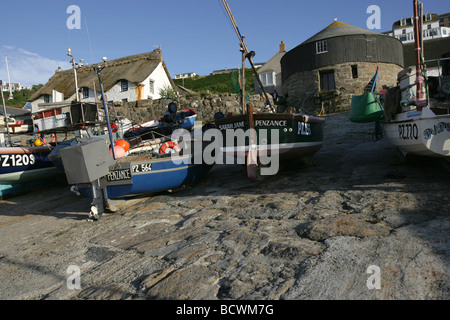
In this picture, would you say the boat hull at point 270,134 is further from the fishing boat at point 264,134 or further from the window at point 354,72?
the window at point 354,72

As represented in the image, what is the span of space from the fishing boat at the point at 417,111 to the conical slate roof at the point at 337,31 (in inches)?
792

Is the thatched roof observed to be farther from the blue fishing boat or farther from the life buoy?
the life buoy

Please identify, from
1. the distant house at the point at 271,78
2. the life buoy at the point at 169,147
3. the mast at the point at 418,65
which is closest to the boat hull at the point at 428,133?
the mast at the point at 418,65

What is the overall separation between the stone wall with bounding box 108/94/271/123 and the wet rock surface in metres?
15.7

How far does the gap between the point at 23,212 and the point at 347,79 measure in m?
23.9

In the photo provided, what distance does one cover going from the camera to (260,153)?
7.30 metres

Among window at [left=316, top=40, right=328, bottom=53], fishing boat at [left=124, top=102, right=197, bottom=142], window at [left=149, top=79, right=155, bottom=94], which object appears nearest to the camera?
fishing boat at [left=124, top=102, right=197, bottom=142]

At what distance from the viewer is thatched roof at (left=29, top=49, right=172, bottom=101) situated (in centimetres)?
3091

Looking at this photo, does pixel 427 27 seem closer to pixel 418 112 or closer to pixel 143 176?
pixel 418 112

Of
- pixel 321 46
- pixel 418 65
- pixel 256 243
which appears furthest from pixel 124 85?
pixel 256 243

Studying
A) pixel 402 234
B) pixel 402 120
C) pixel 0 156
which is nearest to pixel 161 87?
pixel 0 156

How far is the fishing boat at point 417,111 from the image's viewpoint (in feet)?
17.1

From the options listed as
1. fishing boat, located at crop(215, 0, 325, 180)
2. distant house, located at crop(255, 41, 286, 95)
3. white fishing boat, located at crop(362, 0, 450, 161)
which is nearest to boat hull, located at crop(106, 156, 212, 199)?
fishing boat, located at crop(215, 0, 325, 180)
